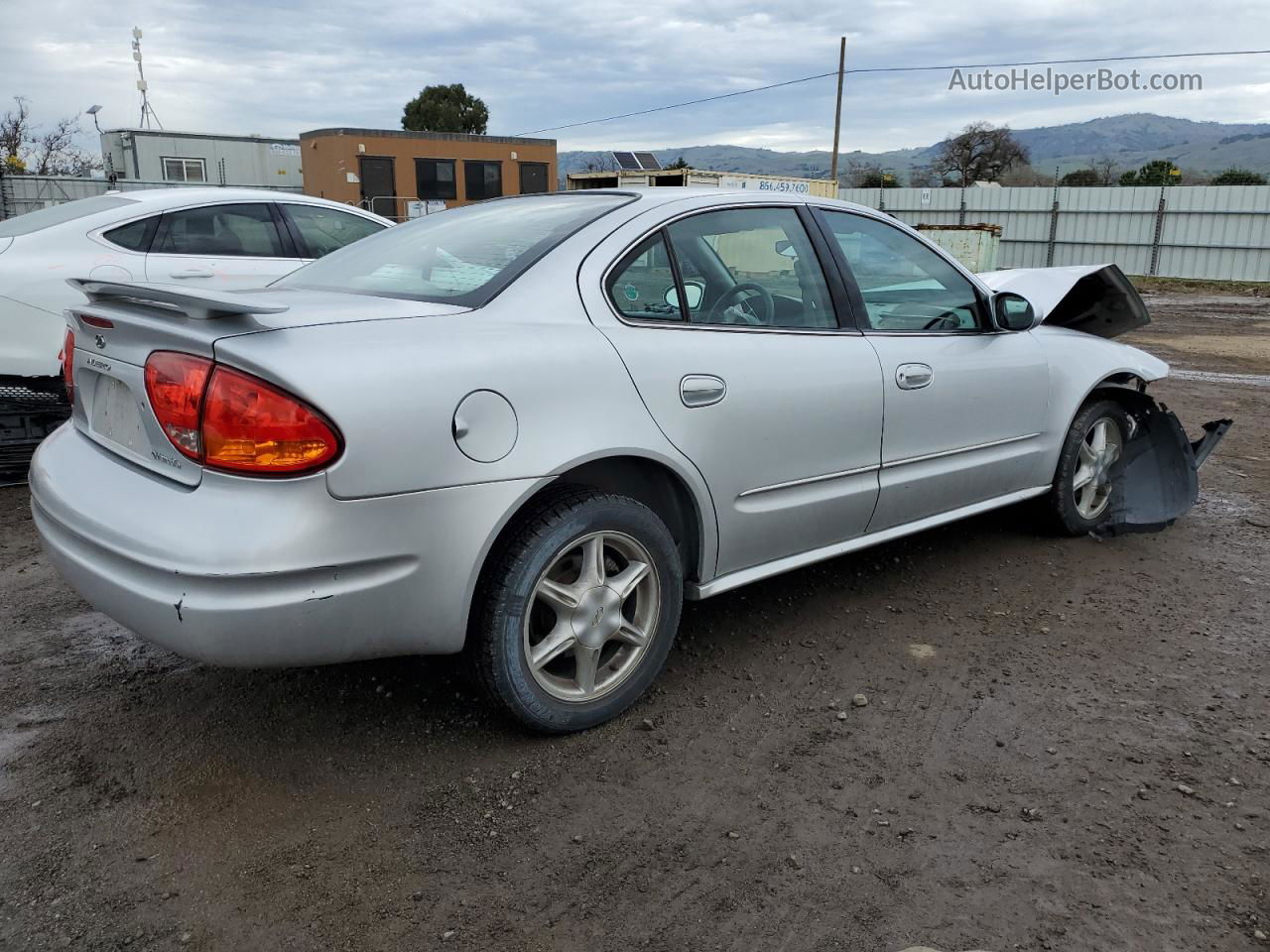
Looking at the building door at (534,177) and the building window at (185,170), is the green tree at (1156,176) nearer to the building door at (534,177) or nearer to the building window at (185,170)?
the building door at (534,177)

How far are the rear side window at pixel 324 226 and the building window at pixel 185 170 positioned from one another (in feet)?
80.7

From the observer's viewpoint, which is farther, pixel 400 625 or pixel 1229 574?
pixel 1229 574

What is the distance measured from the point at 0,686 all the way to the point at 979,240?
18.6 meters

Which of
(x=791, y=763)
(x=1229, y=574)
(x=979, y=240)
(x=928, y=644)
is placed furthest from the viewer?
(x=979, y=240)

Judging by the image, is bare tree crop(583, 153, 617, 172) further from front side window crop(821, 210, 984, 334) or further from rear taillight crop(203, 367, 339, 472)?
rear taillight crop(203, 367, 339, 472)

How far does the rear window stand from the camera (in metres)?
5.84

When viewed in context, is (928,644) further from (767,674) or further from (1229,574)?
(1229,574)

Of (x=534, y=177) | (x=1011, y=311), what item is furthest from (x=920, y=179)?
(x=1011, y=311)

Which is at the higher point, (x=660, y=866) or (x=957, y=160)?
(x=957, y=160)

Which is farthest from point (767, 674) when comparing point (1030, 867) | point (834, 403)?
point (1030, 867)

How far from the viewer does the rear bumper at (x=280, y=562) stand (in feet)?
7.48

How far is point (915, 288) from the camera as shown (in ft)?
12.8

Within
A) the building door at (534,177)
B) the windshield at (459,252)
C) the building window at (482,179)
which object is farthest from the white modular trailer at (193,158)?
the windshield at (459,252)

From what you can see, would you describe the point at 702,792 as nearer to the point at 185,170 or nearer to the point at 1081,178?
the point at 185,170
